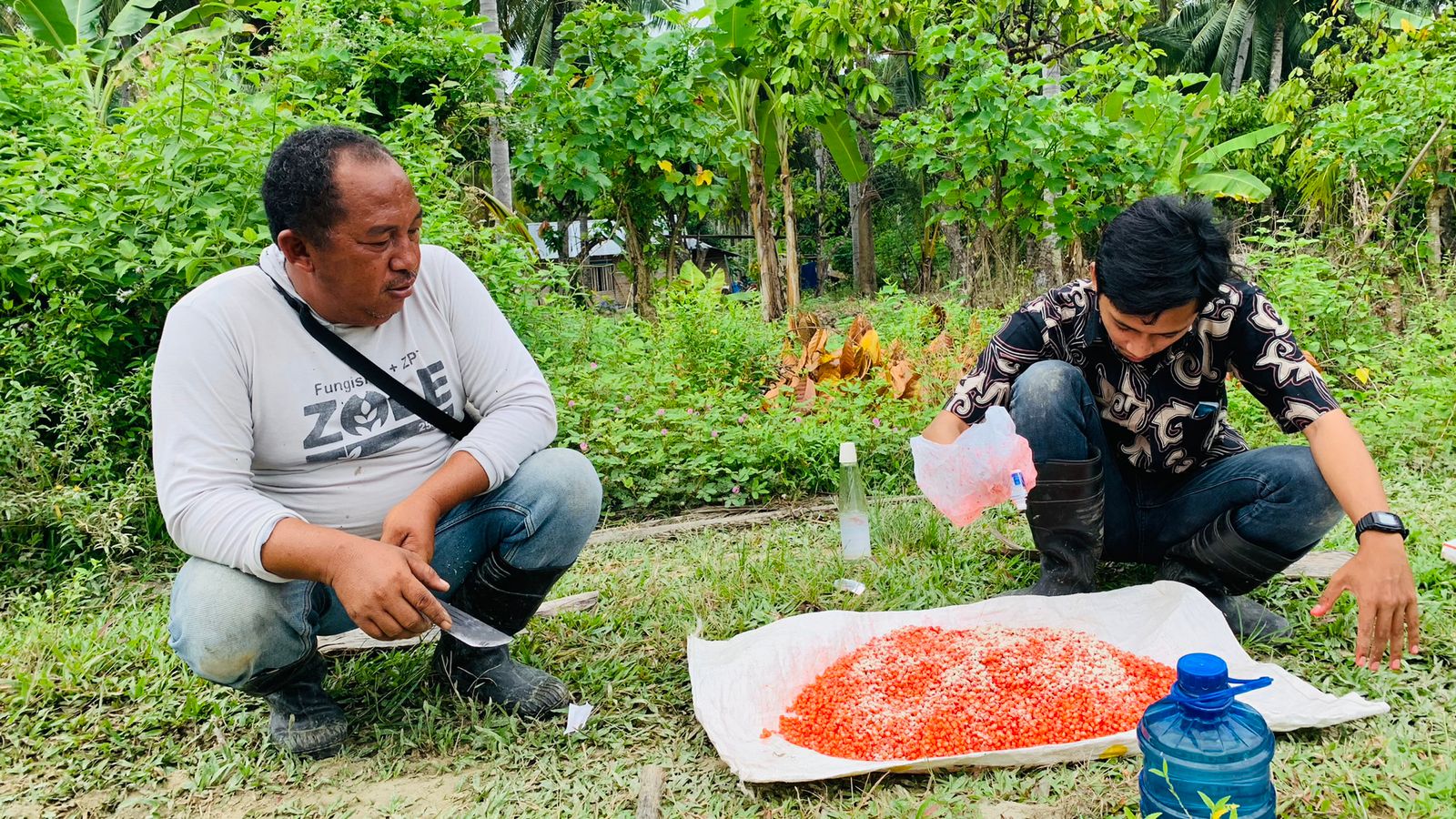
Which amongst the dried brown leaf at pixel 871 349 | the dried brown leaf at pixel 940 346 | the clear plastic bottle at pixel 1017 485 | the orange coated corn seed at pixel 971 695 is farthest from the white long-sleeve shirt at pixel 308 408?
the dried brown leaf at pixel 940 346

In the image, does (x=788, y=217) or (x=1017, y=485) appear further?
(x=788, y=217)

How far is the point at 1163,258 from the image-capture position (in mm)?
1966

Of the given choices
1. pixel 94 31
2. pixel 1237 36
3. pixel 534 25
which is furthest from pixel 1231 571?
pixel 1237 36

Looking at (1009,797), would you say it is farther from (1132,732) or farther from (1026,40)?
(1026,40)

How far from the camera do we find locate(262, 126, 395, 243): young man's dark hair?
185 cm

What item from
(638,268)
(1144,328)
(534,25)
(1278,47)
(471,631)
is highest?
(534,25)

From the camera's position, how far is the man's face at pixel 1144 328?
2.03 metres

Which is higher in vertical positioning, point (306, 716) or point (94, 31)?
point (94, 31)

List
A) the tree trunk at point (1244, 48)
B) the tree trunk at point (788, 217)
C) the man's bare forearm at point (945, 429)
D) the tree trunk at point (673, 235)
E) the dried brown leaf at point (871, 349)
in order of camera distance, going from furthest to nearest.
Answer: the tree trunk at point (1244, 48) → the tree trunk at point (788, 217) → the tree trunk at point (673, 235) → the dried brown leaf at point (871, 349) → the man's bare forearm at point (945, 429)

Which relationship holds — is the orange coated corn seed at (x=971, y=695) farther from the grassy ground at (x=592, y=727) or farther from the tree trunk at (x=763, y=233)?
the tree trunk at (x=763, y=233)

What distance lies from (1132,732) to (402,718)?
1.60 m

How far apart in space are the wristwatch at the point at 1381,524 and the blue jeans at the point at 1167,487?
0.36m

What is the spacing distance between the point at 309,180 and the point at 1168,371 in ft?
6.43

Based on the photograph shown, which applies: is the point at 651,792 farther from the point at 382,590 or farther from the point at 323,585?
the point at 323,585
